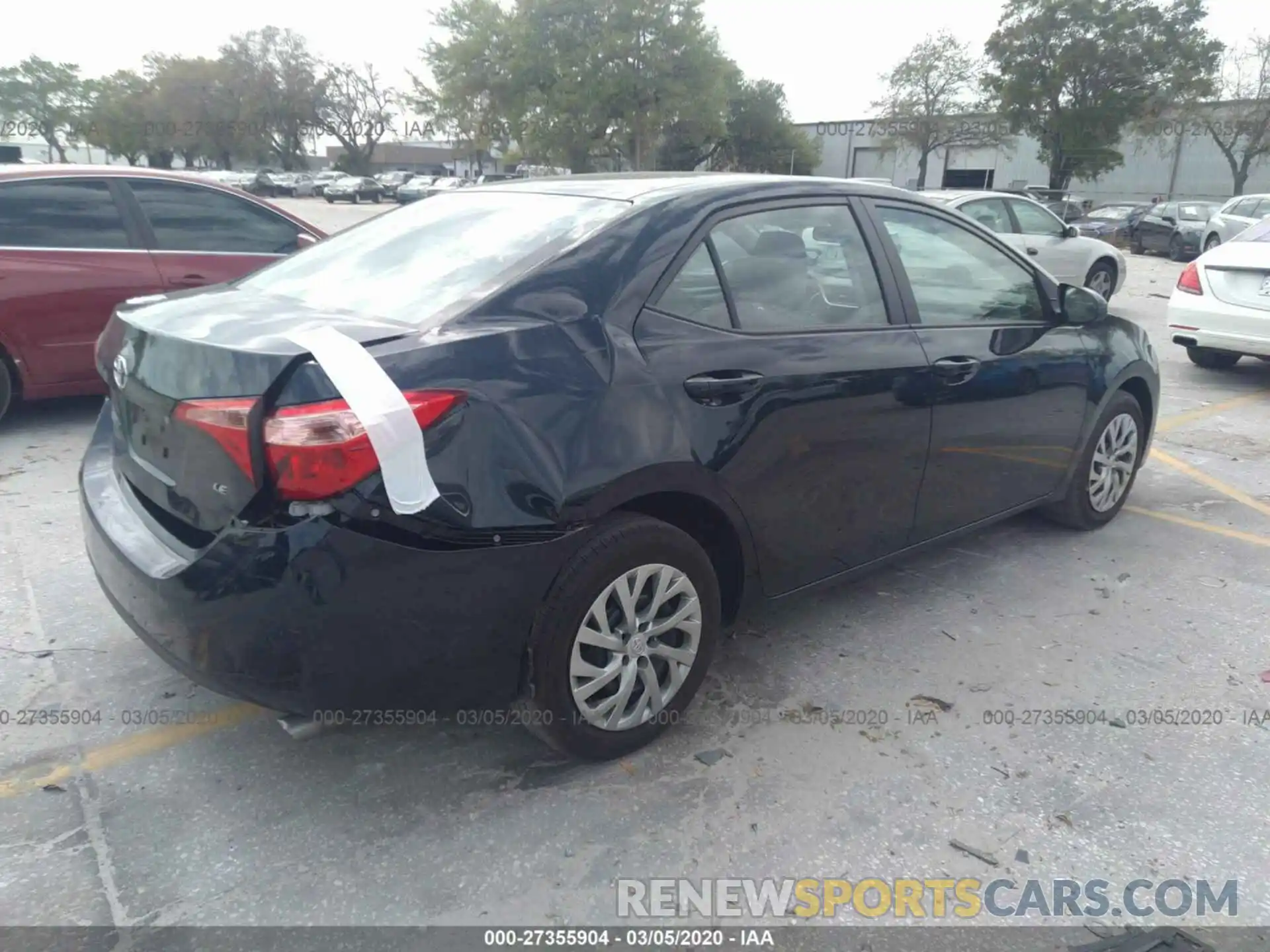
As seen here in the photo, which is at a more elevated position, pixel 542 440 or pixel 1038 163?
pixel 1038 163

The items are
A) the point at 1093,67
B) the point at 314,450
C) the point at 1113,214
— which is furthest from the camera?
the point at 1093,67

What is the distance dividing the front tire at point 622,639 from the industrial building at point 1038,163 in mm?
44383

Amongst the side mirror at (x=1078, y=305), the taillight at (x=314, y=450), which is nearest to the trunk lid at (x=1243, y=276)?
the side mirror at (x=1078, y=305)

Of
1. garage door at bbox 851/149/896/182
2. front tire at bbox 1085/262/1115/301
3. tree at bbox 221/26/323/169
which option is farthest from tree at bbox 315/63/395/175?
front tire at bbox 1085/262/1115/301

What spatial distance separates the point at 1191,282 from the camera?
835 centimetres

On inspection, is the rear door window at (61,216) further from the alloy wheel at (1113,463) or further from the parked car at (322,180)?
the parked car at (322,180)

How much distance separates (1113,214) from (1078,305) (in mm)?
30473

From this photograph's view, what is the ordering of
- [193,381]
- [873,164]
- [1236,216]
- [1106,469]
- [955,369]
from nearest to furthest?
[193,381], [955,369], [1106,469], [1236,216], [873,164]

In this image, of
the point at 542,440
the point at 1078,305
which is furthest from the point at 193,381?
the point at 1078,305

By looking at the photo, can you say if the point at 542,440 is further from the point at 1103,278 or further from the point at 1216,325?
the point at 1103,278

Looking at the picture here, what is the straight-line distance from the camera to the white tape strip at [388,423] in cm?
219

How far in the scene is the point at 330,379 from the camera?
2.22 metres

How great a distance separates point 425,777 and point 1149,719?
233 cm

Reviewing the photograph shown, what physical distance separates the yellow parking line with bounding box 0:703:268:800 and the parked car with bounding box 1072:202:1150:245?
91.4 ft
